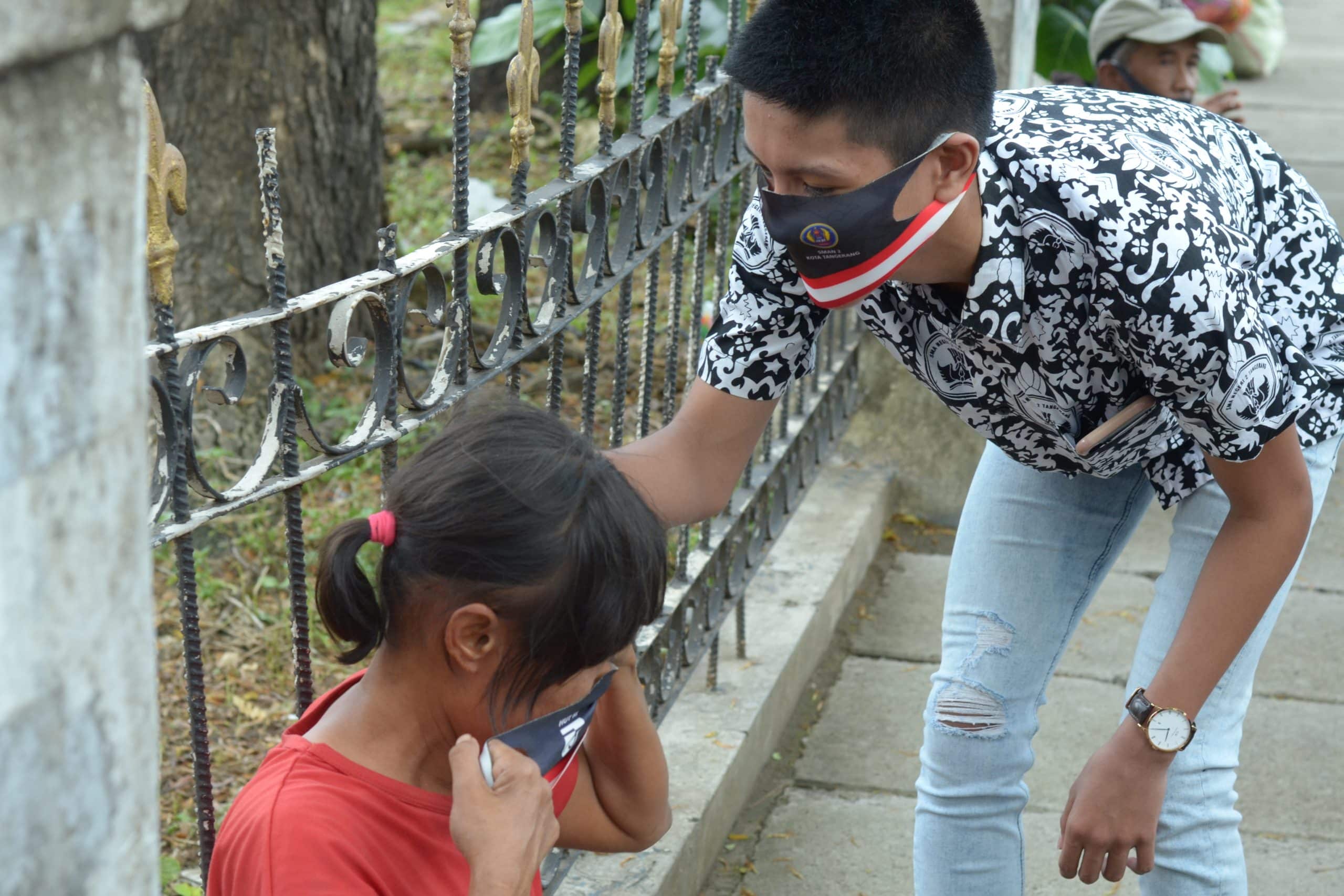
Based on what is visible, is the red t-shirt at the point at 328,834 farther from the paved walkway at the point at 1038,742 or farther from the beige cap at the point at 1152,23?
the beige cap at the point at 1152,23

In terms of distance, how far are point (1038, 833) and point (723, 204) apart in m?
1.44

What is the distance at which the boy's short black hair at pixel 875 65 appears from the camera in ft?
5.45

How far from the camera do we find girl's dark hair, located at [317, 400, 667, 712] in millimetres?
1428

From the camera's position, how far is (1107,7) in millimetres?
4250

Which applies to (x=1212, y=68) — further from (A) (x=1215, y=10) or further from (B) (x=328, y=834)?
(B) (x=328, y=834)

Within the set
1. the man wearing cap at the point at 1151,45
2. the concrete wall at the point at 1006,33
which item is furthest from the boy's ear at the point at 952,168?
the man wearing cap at the point at 1151,45

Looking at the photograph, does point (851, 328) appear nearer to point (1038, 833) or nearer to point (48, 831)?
point (1038, 833)

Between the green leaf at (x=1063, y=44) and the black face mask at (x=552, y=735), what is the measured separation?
4.46 metres

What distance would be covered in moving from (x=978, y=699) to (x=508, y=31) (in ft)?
14.0

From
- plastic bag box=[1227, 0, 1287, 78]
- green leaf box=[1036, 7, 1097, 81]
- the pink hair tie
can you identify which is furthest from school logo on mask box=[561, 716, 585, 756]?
plastic bag box=[1227, 0, 1287, 78]

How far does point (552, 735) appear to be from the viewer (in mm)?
1525

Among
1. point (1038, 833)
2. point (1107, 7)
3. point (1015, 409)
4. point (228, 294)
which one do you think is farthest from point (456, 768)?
point (1107, 7)

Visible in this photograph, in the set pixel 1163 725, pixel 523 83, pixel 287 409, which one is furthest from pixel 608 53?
pixel 1163 725

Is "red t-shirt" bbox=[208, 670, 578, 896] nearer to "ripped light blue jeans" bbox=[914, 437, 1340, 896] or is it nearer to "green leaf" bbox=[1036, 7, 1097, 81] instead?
"ripped light blue jeans" bbox=[914, 437, 1340, 896]
